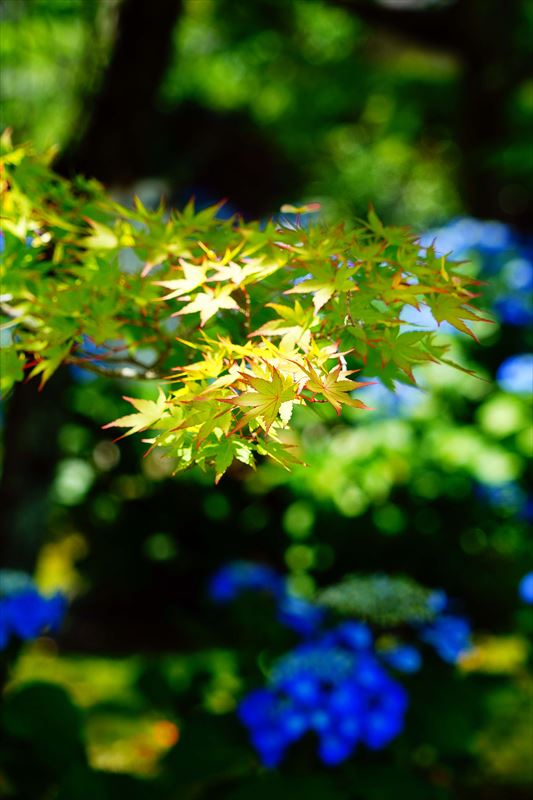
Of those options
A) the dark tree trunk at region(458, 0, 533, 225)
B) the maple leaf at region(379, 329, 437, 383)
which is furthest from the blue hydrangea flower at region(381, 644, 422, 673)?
the dark tree trunk at region(458, 0, 533, 225)

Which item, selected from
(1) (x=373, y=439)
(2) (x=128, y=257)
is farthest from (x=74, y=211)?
(2) (x=128, y=257)

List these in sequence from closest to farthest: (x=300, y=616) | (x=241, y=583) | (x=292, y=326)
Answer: (x=292, y=326), (x=300, y=616), (x=241, y=583)

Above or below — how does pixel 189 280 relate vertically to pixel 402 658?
above

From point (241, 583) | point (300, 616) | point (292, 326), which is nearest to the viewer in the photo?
point (292, 326)

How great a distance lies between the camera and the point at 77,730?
2.47m

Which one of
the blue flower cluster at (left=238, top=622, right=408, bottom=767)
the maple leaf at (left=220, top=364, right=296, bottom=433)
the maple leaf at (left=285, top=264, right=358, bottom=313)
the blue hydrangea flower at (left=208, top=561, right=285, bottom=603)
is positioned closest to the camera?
the maple leaf at (left=220, top=364, right=296, bottom=433)

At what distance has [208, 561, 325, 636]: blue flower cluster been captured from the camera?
2.69 metres

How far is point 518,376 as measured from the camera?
354cm

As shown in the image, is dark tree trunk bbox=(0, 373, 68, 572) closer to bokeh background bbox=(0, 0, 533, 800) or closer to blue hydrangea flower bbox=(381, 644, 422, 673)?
bokeh background bbox=(0, 0, 533, 800)

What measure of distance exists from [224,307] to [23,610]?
1.61m

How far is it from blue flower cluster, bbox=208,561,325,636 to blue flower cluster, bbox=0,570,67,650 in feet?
2.19

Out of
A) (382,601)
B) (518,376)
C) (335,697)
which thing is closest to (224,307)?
(335,697)

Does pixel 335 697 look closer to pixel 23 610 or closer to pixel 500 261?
pixel 23 610

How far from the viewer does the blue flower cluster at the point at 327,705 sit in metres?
2.18
